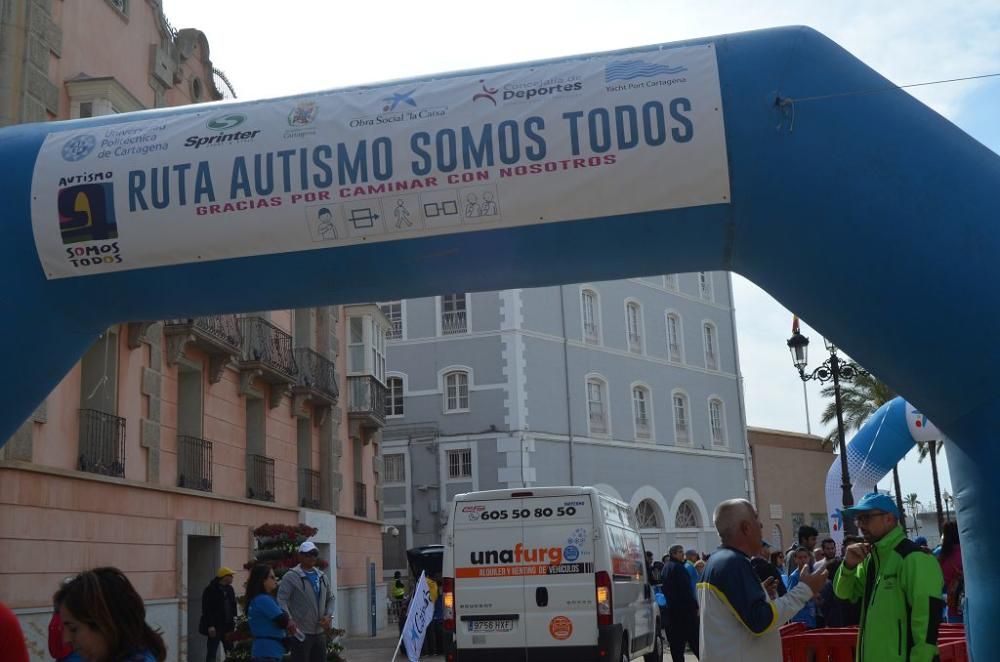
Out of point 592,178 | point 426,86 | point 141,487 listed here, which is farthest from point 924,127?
point 141,487

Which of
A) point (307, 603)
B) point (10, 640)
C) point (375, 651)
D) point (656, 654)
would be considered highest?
point (10, 640)

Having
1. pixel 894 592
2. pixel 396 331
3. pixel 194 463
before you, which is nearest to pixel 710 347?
pixel 396 331

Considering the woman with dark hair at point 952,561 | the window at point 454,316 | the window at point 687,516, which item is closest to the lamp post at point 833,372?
the woman with dark hair at point 952,561

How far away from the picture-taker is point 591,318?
149 feet

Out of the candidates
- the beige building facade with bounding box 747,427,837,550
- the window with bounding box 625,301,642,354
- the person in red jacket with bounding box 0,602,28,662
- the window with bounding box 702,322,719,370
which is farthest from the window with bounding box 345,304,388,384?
the person in red jacket with bounding box 0,602,28,662

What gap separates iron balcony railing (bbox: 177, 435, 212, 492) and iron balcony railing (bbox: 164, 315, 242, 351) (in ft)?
6.18

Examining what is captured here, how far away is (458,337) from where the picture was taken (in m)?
44.0

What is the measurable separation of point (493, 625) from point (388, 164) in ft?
24.1

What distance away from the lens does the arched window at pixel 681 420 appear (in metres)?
48.3

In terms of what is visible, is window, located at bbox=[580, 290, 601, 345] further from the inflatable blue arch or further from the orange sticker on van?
the inflatable blue arch

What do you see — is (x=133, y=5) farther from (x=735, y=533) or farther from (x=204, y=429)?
(x=735, y=533)

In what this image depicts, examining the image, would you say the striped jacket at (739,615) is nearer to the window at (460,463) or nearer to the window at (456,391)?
the window at (460,463)

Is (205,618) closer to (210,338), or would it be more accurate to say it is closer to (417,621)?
(417,621)

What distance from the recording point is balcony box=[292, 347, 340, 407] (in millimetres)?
25844
